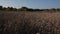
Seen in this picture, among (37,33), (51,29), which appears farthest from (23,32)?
(51,29)

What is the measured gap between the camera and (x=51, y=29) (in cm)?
449

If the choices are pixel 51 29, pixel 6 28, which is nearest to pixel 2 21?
pixel 6 28

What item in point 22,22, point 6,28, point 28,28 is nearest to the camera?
point 6,28

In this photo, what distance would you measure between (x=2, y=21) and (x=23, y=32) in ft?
2.50

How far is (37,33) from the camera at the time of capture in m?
3.85

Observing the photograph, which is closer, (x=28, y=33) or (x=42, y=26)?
(x=28, y=33)

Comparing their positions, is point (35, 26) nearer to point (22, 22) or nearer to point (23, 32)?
point (22, 22)

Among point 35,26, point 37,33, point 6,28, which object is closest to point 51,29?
point 35,26

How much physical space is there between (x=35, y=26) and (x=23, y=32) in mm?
677

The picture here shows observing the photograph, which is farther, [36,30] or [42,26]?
[42,26]

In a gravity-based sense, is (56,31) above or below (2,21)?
below

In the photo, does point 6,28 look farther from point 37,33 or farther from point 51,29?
point 51,29

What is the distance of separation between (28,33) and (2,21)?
86cm

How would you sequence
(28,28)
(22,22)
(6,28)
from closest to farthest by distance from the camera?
(6,28) → (28,28) → (22,22)
